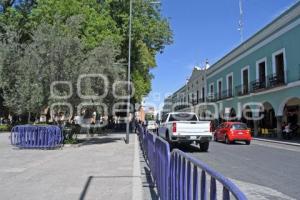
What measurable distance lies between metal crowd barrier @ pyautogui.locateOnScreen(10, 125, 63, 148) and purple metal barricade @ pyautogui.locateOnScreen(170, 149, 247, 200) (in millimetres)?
13887

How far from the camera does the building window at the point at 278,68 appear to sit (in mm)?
32494

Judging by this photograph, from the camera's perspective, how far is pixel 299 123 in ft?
118

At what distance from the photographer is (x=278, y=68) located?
34.0 m

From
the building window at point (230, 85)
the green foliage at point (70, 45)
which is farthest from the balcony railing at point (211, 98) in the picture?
the green foliage at point (70, 45)

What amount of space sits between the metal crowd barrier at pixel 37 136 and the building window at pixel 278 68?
19.5m

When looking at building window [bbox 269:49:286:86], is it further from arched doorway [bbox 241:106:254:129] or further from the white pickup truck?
the white pickup truck

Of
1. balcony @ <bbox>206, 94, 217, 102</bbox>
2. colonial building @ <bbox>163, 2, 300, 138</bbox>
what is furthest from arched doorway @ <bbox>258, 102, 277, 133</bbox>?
balcony @ <bbox>206, 94, 217, 102</bbox>

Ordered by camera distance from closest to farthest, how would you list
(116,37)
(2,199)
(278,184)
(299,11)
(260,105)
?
(2,199) → (278,184) → (299,11) → (116,37) → (260,105)

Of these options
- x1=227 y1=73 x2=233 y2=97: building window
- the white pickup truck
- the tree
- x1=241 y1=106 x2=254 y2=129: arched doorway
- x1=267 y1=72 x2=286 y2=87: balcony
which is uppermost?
the tree

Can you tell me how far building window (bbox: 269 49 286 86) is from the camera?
32.5 metres

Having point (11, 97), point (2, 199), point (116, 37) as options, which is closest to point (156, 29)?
point (116, 37)

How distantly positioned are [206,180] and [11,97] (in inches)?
835

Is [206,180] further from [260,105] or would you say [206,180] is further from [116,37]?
[260,105]

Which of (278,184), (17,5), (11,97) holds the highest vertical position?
(17,5)
